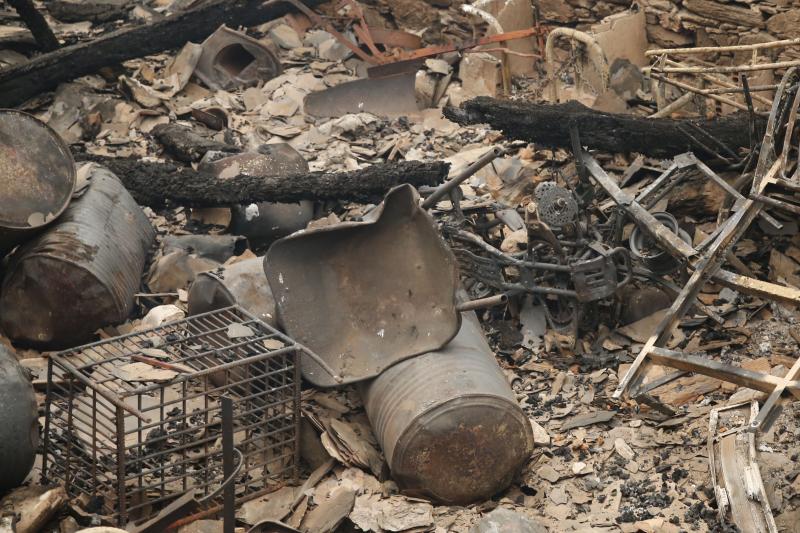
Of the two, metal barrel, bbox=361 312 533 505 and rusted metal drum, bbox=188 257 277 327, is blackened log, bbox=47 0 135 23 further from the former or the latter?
metal barrel, bbox=361 312 533 505

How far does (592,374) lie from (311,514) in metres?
2.28

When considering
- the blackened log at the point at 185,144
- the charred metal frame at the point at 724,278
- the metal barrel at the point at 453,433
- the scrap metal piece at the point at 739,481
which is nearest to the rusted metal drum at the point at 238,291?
the metal barrel at the point at 453,433

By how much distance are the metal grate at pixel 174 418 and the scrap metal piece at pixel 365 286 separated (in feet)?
1.00

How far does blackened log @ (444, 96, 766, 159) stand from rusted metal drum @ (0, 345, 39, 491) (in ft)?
14.0

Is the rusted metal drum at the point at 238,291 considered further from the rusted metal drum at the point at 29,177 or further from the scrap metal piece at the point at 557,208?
the scrap metal piece at the point at 557,208

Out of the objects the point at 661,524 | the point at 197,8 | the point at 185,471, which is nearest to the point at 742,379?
the point at 661,524

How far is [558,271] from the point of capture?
682 centimetres

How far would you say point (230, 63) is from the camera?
12078 millimetres

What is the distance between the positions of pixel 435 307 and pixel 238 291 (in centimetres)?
125

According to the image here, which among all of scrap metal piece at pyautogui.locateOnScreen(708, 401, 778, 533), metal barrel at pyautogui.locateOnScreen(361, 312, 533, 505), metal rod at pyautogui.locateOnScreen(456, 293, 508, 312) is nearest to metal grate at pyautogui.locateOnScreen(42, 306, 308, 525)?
metal barrel at pyautogui.locateOnScreen(361, 312, 533, 505)

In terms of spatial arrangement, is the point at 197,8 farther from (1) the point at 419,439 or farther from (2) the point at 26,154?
(1) the point at 419,439

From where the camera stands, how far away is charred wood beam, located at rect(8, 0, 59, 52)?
11219 mm

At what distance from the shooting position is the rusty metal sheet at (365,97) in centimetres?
1105

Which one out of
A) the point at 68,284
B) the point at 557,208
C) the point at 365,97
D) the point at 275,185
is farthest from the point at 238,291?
the point at 365,97
